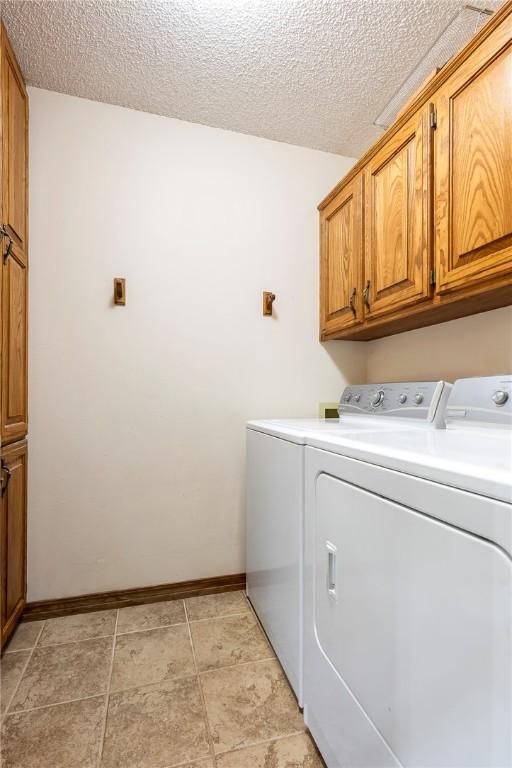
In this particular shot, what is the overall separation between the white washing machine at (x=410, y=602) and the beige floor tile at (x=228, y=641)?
39cm

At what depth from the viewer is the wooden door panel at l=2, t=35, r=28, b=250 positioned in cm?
133

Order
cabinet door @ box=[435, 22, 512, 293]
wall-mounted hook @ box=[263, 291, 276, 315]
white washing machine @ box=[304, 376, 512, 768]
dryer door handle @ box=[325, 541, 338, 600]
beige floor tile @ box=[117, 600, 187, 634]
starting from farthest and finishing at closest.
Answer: wall-mounted hook @ box=[263, 291, 276, 315]
beige floor tile @ box=[117, 600, 187, 634]
cabinet door @ box=[435, 22, 512, 293]
dryer door handle @ box=[325, 541, 338, 600]
white washing machine @ box=[304, 376, 512, 768]

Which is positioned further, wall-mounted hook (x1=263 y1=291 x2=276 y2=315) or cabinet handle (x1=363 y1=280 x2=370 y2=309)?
wall-mounted hook (x1=263 y1=291 x2=276 y2=315)

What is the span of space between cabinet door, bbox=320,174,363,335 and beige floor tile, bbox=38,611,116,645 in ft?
5.70

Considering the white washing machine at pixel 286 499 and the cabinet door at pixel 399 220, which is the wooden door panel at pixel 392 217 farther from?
the white washing machine at pixel 286 499

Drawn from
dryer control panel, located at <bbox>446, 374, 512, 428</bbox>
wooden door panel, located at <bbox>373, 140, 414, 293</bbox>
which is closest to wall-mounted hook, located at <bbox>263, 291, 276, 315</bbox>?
wooden door panel, located at <bbox>373, 140, 414, 293</bbox>

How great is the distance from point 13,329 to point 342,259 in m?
1.52

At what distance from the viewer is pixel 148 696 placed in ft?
3.82

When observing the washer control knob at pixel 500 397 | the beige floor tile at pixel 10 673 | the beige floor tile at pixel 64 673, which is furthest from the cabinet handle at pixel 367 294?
the beige floor tile at pixel 10 673

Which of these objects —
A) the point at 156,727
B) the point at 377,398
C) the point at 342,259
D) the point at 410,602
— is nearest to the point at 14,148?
the point at 342,259

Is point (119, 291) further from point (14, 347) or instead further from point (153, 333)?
point (14, 347)

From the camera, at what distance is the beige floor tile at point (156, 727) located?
3.18 feet

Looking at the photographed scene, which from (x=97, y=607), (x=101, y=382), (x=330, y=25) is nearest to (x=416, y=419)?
(x=101, y=382)

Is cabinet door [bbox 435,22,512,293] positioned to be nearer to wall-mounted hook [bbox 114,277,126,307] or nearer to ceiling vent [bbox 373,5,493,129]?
ceiling vent [bbox 373,5,493,129]
